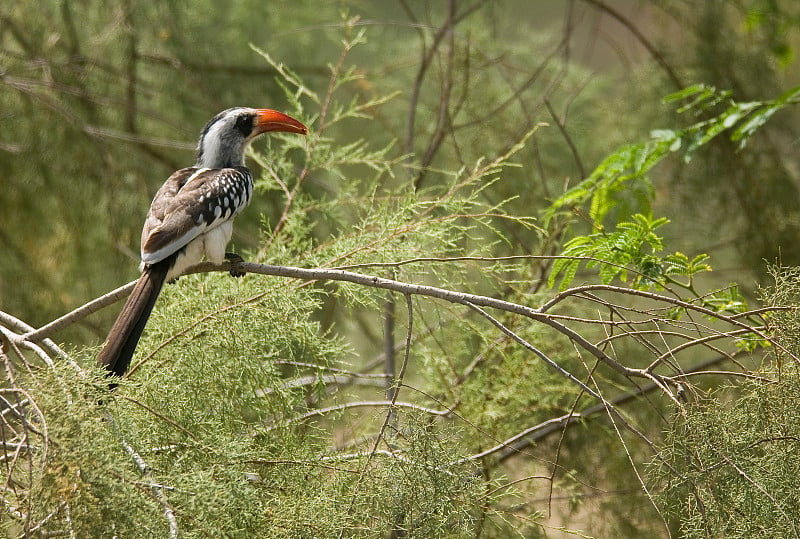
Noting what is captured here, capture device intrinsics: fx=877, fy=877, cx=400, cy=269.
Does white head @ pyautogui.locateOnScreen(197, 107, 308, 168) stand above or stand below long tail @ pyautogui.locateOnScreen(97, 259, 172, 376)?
above

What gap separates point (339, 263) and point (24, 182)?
175cm

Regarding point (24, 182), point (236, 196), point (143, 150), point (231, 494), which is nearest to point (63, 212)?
point (24, 182)

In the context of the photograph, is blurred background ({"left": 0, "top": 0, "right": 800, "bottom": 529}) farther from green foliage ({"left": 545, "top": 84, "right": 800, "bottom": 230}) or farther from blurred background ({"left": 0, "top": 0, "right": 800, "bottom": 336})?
green foliage ({"left": 545, "top": 84, "right": 800, "bottom": 230})

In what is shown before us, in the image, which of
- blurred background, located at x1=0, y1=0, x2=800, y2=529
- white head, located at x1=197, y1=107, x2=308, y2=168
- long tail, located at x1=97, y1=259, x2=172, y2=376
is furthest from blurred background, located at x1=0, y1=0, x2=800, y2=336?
long tail, located at x1=97, y1=259, x2=172, y2=376

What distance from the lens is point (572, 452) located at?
229 cm

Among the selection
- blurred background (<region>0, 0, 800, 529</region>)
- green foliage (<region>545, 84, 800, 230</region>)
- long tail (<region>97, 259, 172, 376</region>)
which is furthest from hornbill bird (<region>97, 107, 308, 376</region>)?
green foliage (<region>545, 84, 800, 230</region>)

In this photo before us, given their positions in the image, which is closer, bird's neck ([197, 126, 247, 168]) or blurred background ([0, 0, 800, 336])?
bird's neck ([197, 126, 247, 168])

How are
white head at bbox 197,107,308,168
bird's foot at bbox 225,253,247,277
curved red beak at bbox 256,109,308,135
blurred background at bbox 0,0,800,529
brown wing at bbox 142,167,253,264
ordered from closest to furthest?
bird's foot at bbox 225,253,247,277, brown wing at bbox 142,167,253,264, curved red beak at bbox 256,109,308,135, white head at bbox 197,107,308,168, blurred background at bbox 0,0,800,529

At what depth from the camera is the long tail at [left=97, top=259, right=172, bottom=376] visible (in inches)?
50.4

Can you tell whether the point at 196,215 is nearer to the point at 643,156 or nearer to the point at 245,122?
the point at 245,122

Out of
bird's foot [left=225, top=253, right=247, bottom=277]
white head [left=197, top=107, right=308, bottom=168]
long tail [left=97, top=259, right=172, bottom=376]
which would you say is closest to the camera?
long tail [left=97, top=259, right=172, bottom=376]

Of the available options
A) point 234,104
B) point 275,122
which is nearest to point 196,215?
point 275,122

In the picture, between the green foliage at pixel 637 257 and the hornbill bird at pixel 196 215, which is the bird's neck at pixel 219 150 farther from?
the green foliage at pixel 637 257

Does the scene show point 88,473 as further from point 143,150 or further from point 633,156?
point 143,150
